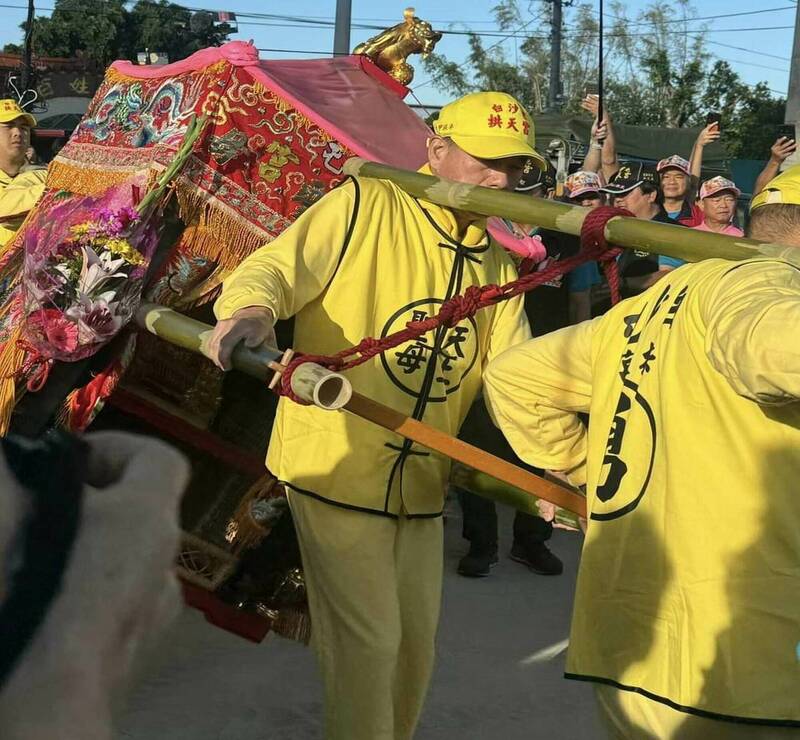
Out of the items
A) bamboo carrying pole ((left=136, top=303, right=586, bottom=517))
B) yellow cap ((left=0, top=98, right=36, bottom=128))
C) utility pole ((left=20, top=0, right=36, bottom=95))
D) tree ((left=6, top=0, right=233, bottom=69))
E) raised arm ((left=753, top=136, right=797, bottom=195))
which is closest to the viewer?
bamboo carrying pole ((left=136, top=303, right=586, bottom=517))

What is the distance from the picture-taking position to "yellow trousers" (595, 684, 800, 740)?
2.03 metres

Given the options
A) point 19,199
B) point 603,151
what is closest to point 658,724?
point 19,199

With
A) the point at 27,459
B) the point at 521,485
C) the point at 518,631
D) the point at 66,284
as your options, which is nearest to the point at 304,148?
the point at 66,284

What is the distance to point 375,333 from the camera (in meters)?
3.13

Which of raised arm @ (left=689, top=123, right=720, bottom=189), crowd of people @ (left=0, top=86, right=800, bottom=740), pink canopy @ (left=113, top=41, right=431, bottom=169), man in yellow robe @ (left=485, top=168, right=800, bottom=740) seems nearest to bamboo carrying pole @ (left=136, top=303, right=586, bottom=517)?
crowd of people @ (left=0, top=86, right=800, bottom=740)

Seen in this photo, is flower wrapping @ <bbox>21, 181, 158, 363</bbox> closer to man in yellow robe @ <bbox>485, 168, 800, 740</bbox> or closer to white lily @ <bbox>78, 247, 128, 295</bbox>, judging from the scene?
white lily @ <bbox>78, 247, 128, 295</bbox>

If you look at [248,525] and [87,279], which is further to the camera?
[248,525]

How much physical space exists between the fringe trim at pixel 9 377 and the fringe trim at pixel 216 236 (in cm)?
59

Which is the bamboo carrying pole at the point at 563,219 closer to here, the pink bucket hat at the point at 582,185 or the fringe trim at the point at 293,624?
the fringe trim at the point at 293,624

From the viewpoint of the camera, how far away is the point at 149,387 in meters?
4.21

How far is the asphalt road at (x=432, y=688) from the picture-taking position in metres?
3.95

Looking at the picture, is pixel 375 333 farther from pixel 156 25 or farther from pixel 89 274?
pixel 156 25

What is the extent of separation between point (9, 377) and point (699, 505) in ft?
7.45

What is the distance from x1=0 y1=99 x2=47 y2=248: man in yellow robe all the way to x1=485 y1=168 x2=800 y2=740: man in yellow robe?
316 cm
